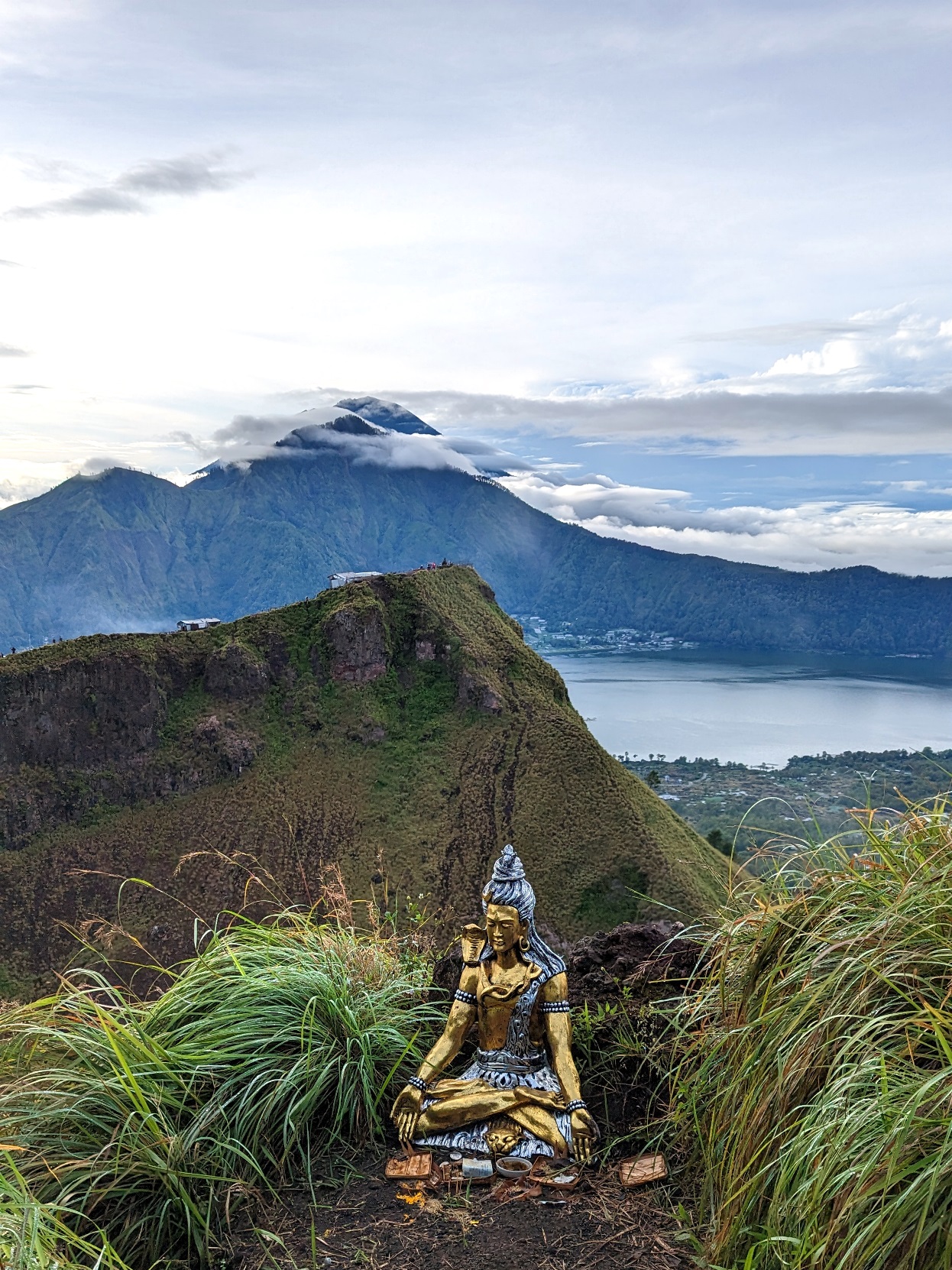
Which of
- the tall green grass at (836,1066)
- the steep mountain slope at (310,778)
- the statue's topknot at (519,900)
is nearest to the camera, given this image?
the tall green grass at (836,1066)

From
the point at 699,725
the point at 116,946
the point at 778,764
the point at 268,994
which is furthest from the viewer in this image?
the point at 699,725

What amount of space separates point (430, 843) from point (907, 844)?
4888cm

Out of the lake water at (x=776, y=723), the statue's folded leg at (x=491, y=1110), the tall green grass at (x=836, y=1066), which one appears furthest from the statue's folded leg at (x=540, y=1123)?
the lake water at (x=776, y=723)

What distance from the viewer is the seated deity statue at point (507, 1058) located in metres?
4.74

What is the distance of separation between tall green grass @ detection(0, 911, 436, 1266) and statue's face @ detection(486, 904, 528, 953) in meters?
0.70

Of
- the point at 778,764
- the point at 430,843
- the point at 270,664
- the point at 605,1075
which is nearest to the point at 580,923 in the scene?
the point at 430,843

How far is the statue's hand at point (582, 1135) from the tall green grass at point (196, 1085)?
3.26 ft

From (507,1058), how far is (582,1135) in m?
0.66

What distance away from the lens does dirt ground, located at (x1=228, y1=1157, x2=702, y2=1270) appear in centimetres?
387

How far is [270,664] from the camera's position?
62.5m

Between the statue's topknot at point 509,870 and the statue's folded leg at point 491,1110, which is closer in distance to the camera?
the statue's folded leg at point 491,1110

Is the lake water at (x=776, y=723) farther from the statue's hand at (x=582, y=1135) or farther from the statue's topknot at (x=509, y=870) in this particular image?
the statue's hand at (x=582, y=1135)

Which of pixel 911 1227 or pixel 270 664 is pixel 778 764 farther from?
pixel 911 1227

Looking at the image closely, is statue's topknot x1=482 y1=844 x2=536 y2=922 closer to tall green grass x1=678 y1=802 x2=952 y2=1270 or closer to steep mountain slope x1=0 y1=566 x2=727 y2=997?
tall green grass x1=678 y1=802 x2=952 y2=1270
